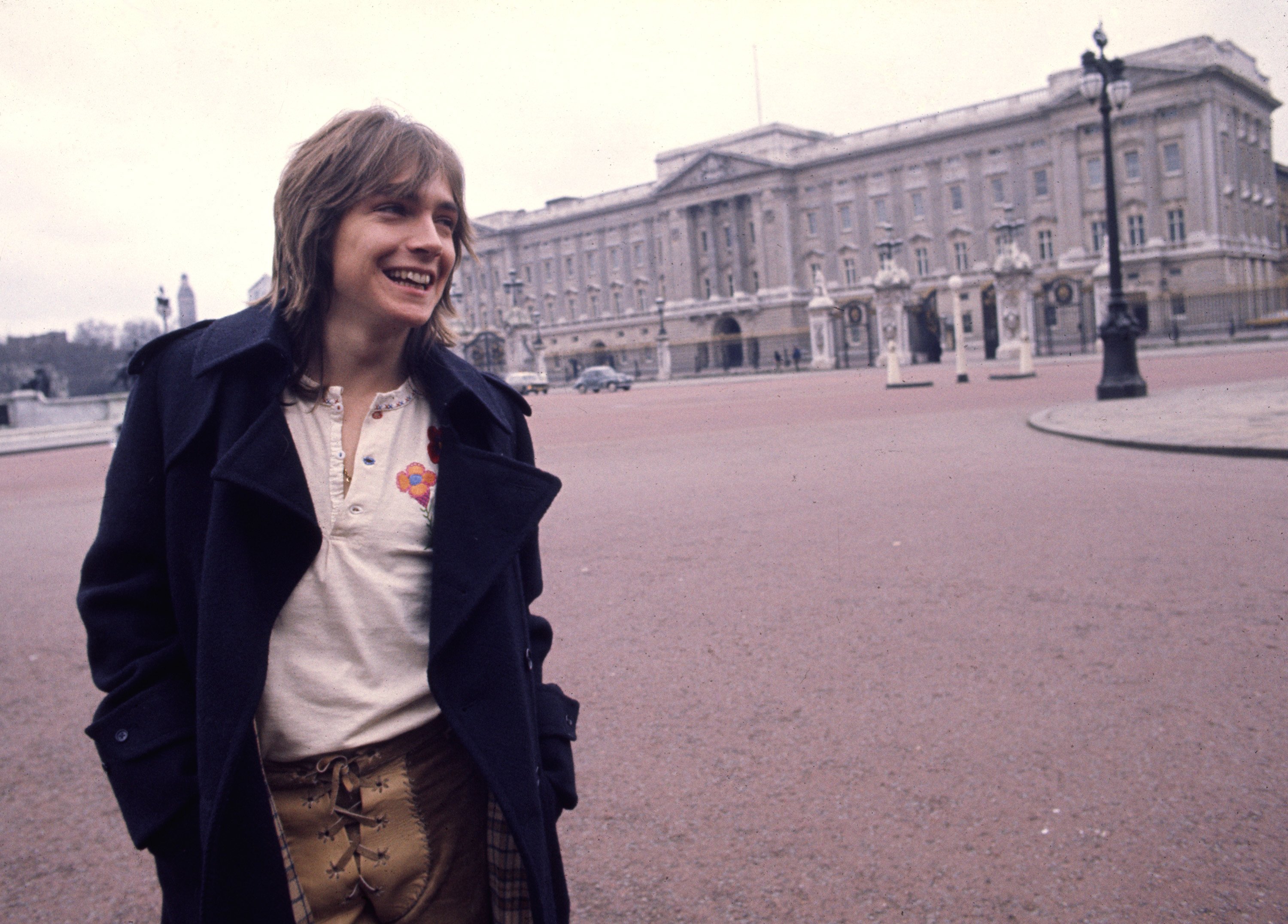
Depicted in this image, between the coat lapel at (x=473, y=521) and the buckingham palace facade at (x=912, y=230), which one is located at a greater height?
the buckingham palace facade at (x=912, y=230)

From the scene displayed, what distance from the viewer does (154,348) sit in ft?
5.92

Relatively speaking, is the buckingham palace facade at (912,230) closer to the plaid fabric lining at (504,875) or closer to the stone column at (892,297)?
the stone column at (892,297)

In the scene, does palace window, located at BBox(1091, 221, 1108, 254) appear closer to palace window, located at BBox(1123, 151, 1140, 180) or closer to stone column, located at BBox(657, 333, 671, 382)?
palace window, located at BBox(1123, 151, 1140, 180)

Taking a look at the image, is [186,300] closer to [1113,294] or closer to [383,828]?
[1113,294]

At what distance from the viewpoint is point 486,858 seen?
1900 millimetres

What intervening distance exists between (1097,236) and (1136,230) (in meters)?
2.45

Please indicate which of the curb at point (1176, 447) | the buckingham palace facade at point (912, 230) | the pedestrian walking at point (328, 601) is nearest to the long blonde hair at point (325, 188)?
the pedestrian walking at point (328, 601)

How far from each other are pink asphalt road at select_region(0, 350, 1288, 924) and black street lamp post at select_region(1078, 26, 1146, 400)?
8.79 metres

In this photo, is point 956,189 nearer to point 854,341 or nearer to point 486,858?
point 854,341

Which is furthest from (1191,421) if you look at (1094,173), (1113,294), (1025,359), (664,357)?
(1094,173)

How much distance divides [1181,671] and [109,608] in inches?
160

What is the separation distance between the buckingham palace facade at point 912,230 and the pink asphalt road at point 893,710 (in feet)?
123

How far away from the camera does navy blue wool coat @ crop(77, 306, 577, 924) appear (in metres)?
1.66

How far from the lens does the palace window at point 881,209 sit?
74625 millimetres
